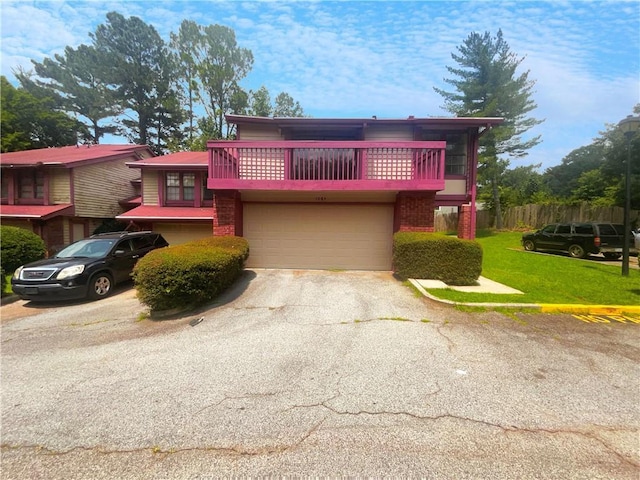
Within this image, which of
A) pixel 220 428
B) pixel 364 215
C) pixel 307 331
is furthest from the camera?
pixel 364 215

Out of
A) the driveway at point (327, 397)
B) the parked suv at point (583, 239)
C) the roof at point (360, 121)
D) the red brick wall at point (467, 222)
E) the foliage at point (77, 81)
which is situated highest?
the foliage at point (77, 81)

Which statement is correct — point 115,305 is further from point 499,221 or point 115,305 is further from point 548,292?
point 499,221

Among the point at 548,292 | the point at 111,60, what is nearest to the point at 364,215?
the point at 548,292

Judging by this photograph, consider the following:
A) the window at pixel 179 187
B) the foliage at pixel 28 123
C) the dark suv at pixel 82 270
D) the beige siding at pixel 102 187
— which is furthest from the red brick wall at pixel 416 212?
the foliage at pixel 28 123

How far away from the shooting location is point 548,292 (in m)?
7.13

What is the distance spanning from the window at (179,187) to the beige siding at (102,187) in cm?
479

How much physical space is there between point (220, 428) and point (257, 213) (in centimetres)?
859

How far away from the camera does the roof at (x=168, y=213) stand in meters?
12.6

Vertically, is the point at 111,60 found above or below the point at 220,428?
above

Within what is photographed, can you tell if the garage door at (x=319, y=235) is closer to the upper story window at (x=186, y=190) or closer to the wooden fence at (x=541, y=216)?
the upper story window at (x=186, y=190)

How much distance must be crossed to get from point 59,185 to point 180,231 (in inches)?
279

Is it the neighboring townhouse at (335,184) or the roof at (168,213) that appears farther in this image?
the roof at (168,213)

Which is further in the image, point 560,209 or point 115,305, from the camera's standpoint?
point 560,209

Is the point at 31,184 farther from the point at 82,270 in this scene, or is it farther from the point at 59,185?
the point at 82,270
